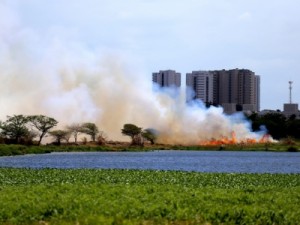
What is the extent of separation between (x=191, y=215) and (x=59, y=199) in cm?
636

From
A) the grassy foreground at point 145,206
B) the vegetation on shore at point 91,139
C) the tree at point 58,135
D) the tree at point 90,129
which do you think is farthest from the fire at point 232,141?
the grassy foreground at point 145,206

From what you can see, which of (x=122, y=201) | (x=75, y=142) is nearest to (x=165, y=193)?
(x=122, y=201)

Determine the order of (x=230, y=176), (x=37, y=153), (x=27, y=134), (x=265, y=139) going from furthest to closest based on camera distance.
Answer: (x=265, y=139), (x=27, y=134), (x=37, y=153), (x=230, y=176)

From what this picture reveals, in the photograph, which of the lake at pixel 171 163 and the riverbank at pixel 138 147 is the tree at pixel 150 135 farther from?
the lake at pixel 171 163

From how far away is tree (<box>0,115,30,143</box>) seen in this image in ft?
497

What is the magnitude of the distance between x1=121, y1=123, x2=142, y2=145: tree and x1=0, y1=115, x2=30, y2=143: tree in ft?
111

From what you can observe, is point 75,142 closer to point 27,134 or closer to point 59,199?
point 27,134

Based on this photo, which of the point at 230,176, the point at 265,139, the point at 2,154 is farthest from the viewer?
the point at 265,139

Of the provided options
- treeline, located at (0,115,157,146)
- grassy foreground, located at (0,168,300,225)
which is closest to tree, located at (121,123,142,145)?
treeline, located at (0,115,157,146)

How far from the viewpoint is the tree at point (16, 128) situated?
497 feet

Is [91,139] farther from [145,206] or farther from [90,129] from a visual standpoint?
[145,206]

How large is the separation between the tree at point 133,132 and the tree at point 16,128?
111 feet

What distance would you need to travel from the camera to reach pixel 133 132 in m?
175

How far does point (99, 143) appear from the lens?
172500mm
